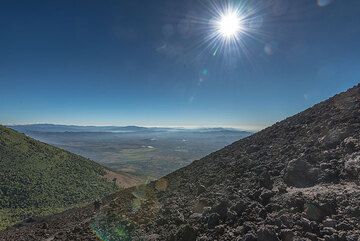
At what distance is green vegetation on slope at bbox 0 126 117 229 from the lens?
6881 centimetres

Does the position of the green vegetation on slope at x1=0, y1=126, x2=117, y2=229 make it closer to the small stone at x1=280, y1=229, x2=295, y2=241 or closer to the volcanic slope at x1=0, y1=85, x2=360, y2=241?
the volcanic slope at x1=0, y1=85, x2=360, y2=241

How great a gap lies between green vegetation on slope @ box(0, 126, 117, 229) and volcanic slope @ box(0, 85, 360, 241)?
44241mm

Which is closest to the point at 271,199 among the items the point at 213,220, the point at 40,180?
the point at 213,220

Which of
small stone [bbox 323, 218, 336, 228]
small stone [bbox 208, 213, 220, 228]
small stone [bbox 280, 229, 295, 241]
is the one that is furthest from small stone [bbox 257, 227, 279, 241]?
small stone [bbox 208, 213, 220, 228]

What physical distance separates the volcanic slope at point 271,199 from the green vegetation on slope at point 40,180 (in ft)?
145

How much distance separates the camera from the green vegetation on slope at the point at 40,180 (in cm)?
6881

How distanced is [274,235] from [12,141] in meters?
105

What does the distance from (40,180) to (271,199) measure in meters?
80.5

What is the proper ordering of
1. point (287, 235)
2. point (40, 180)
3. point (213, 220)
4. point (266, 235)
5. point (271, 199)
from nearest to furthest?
1. point (287, 235)
2. point (266, 235)
3. point (271, 199)
4. point (213, 220)
5. point (40, 180)

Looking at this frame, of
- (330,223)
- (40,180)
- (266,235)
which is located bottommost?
(40,180)

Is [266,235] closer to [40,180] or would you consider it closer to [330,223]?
[330,223]

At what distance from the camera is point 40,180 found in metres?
82.8

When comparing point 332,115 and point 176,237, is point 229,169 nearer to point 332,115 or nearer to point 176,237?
point 332,115

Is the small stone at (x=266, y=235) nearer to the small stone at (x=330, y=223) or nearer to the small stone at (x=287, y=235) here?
the small stone at (x=287, y=235)
